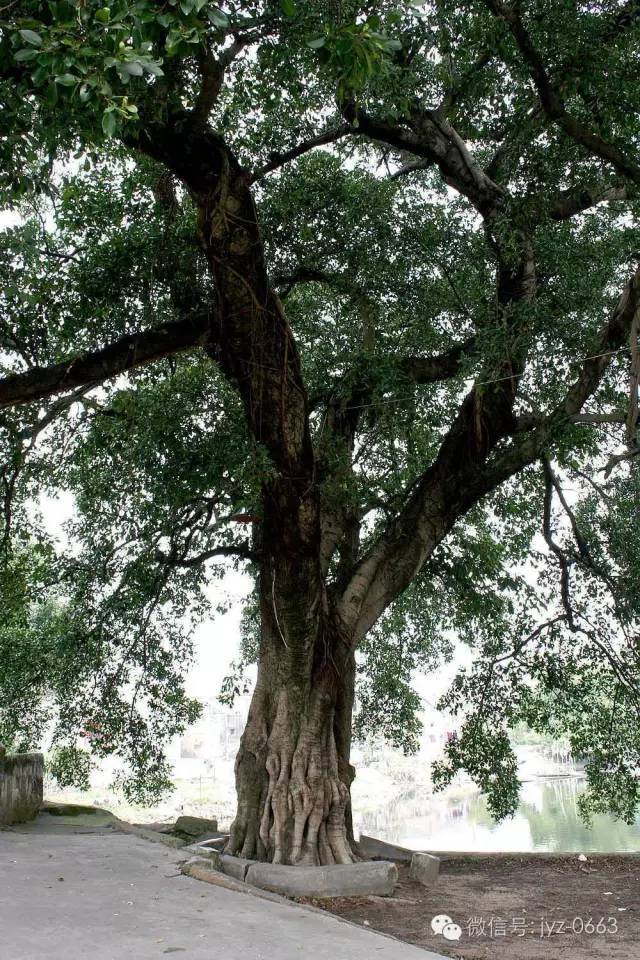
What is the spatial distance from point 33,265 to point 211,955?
5787 millimetres

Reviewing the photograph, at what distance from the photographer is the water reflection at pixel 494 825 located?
20094 millimetres

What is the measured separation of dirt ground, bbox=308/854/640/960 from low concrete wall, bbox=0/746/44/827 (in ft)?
13.2

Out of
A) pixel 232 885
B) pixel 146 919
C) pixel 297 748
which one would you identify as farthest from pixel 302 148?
pixel 146 919

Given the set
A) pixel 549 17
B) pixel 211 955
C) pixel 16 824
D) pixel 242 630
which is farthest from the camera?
pixel 242 630

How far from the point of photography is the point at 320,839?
7.12 metres

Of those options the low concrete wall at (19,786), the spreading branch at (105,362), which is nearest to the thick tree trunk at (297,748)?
the spreading branch at (105,362)

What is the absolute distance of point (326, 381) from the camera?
8.76 meters

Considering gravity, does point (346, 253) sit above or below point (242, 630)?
above

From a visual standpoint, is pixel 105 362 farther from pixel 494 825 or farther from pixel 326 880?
pixel 494 825

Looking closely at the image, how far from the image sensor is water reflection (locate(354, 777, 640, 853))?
65.9 ft

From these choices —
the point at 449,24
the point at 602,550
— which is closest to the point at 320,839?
the point at 602,550

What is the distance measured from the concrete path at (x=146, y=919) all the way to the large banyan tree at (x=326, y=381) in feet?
5.03

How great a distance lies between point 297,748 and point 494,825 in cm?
1847

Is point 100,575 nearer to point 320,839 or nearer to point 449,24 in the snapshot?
point 320,839
